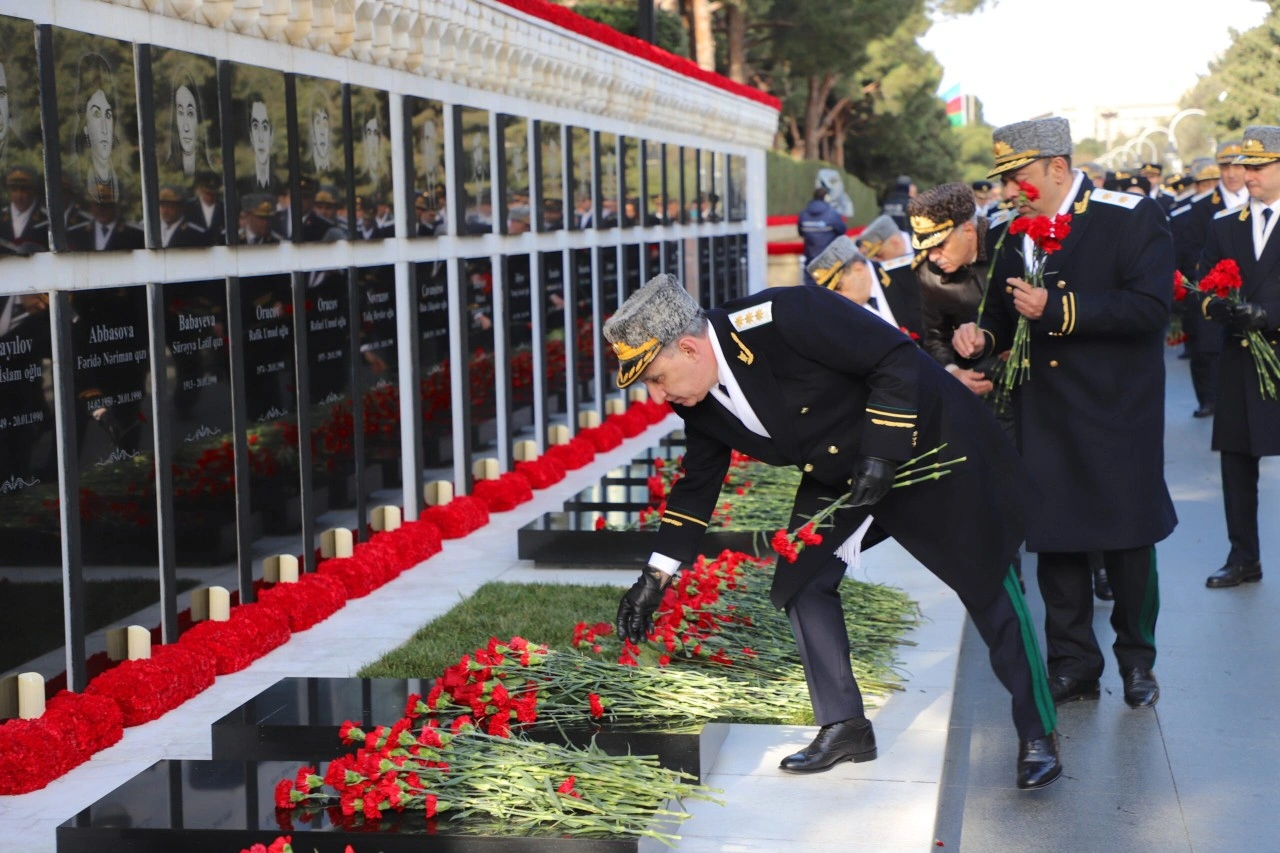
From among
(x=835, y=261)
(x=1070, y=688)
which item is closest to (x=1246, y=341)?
(x=835, y=261)

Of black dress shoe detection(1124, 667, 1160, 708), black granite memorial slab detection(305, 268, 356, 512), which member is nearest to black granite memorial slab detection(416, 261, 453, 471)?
black granite memorial slab detection(305, 268, 356, 512)

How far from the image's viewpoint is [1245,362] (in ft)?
27.3

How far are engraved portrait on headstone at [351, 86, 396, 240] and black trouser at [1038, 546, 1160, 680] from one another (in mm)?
4339

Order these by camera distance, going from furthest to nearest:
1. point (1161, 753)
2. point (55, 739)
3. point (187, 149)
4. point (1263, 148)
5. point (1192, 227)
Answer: point (1192, 227) < point (1263, 148) < point (187, 149) < point (1161, 753) < point (55, 739)

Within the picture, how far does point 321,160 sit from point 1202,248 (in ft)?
27.7

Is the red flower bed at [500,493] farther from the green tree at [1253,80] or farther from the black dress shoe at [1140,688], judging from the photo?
the green tree at [1253,80]

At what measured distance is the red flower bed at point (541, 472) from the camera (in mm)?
11688

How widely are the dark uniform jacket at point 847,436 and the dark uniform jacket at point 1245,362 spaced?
10.6ft

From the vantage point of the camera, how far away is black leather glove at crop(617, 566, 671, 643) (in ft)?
16.3

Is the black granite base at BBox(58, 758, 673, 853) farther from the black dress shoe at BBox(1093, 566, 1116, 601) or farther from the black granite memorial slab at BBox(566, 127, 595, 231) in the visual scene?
the black granite memorial slab at BBox(566, 127, 595, 231)

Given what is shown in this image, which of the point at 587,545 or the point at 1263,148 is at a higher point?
the point at 1263,148

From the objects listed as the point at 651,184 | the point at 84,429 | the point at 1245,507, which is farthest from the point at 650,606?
the point at 651,184

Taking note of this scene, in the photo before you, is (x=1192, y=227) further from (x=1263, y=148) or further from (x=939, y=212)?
(x=939, y=212)

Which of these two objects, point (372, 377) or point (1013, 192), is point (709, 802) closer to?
point (1013, 192)
